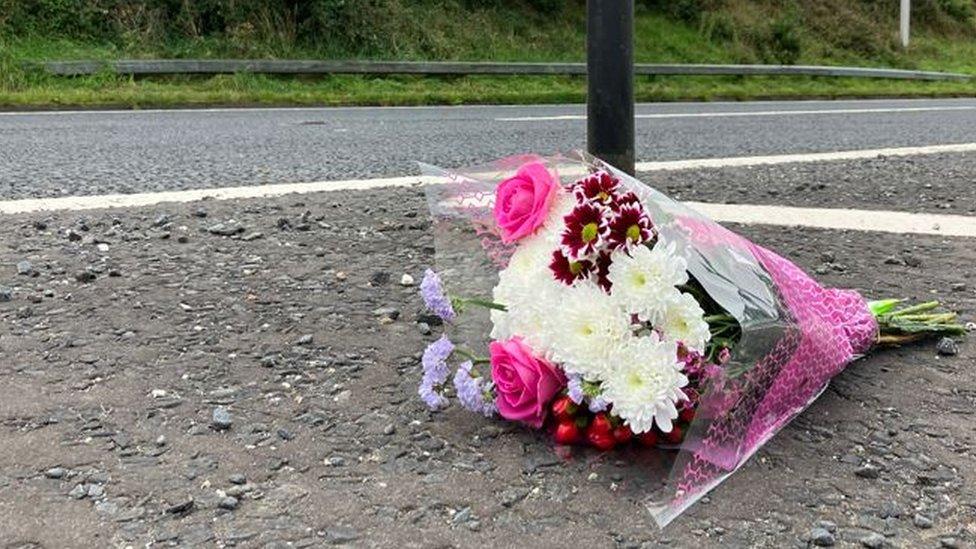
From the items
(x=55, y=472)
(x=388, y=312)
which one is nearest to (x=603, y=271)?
(x=388, y=312)

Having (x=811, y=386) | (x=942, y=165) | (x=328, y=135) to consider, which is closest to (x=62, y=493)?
(x=811, y=386)

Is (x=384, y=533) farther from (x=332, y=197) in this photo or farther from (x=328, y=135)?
(x=328, y=135)

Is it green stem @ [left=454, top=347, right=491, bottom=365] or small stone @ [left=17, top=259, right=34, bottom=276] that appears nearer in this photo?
green stem @ [left=454, top=347, right=491, bottom=365]

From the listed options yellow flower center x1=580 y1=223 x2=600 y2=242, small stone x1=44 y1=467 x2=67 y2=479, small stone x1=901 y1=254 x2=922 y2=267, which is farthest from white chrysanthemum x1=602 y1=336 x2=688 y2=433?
small stone x1=901 y1=254 x2=922 y2=267

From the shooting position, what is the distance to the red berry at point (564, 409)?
1.72m

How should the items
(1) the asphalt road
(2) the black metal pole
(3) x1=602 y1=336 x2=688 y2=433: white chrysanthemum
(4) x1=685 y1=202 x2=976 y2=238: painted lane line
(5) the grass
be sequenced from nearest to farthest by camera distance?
(3) x1=602 y1=336 x2=688 y2=433: white chrysanthemum, (2) the black metal pole, (4) x1=685 y1=202 x2=976 y2=238: painted lane line, (1) the asphalt road, (5) the grass

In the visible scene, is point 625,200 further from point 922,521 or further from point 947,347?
point 947,347

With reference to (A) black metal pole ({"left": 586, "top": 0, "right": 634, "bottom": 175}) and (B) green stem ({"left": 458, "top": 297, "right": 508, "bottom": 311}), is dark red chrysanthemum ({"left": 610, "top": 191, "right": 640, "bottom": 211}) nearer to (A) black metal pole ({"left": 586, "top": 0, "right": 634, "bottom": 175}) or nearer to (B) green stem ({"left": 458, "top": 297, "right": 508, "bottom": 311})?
(B) green stem ({"left": 458, "top": 297, "right": 508, "bottom": 311})

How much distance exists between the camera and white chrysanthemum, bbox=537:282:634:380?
5.43ft

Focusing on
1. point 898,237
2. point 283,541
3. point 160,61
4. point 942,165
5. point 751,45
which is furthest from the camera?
point 751,45

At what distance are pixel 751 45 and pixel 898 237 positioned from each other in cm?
2095

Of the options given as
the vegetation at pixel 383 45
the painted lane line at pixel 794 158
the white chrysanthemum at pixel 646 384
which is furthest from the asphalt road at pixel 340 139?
the white chrysanthemum at pixel 646 384

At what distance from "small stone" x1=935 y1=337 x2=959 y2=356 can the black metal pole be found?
3.38ft

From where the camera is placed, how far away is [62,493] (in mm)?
1548
